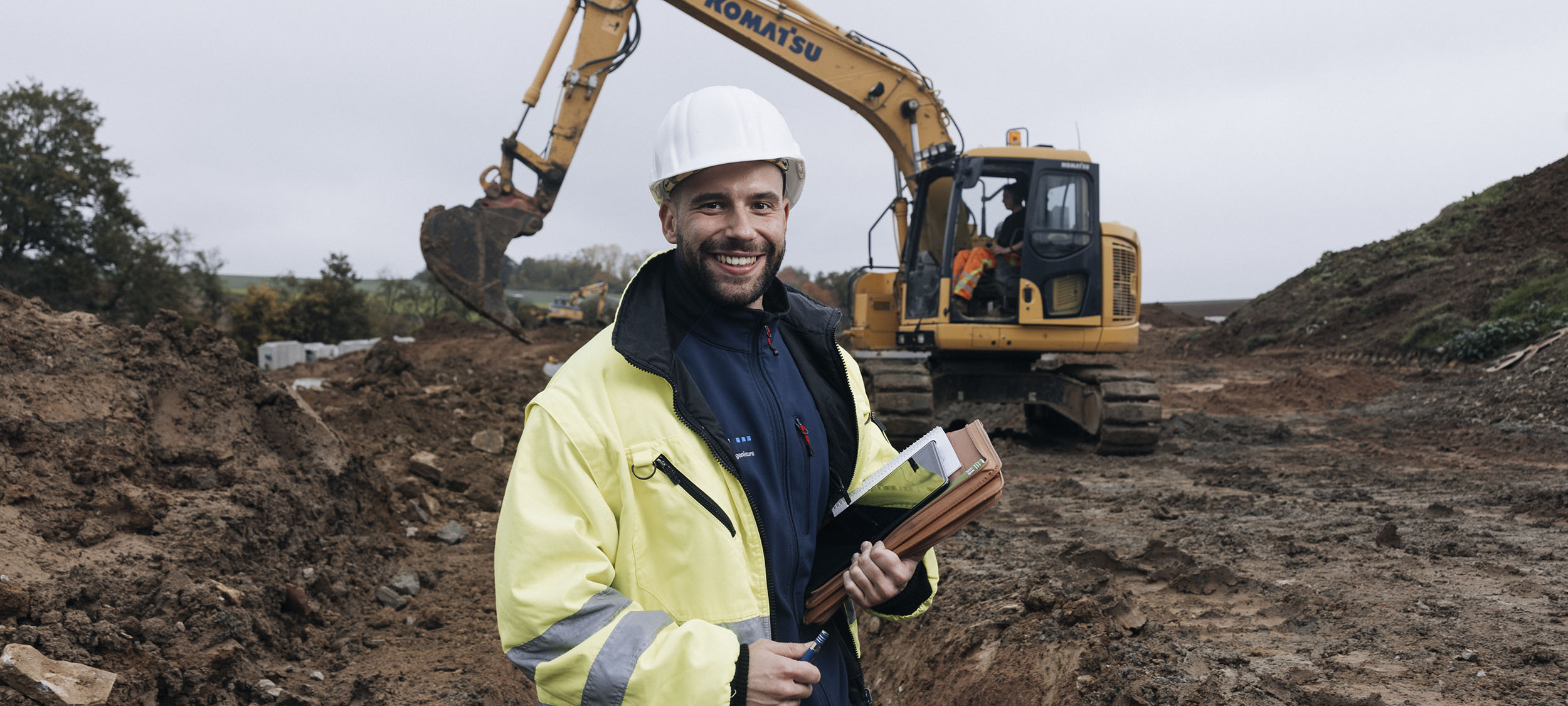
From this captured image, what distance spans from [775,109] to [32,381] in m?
5.03

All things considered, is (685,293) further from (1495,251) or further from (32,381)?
(1495,251)

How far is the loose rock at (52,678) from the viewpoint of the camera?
9.79 ft

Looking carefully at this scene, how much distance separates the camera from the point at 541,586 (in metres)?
1.42

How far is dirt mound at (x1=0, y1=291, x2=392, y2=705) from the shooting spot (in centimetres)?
357

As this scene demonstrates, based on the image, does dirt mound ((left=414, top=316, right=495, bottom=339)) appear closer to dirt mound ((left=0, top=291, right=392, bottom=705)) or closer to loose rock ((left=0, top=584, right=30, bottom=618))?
dirt mound ((left=0, top=291, right=392, bottom=705))

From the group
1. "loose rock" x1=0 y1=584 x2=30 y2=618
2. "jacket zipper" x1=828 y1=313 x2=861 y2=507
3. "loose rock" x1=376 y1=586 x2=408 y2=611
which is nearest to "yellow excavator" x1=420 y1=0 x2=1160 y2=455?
"loose rock" x1=376 y1=586 x2=408 y2=611

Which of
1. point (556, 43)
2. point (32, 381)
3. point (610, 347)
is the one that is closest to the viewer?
point (610, 347)

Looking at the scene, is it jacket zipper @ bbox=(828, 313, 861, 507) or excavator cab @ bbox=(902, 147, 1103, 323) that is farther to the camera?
excavator cab @ bbox=(902, 147, 1103, 323)

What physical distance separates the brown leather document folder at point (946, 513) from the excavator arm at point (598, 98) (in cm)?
806

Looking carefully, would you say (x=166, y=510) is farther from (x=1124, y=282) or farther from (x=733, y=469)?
(x=1124, y=282)

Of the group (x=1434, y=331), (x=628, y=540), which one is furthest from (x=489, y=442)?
(x=1434, y=331)

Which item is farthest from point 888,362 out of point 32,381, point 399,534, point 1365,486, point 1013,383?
point 32,381

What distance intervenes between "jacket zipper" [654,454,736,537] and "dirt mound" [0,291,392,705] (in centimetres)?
279

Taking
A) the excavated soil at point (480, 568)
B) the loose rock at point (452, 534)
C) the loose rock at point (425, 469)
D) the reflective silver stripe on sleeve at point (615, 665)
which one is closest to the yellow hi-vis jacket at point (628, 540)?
the reflective silver stripe on sleeve at point (615, 665)
